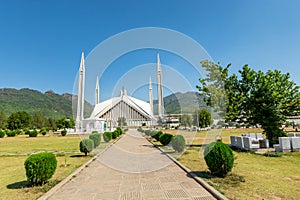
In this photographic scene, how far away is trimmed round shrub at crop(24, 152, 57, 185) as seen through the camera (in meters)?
4.68

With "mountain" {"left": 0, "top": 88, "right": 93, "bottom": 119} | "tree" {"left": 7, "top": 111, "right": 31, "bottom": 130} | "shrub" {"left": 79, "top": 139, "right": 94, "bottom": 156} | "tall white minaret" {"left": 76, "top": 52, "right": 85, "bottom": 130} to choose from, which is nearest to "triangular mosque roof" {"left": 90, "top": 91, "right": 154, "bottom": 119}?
"tree" {"left": 7, "top": 111, "right": 31, "bottom": 130}

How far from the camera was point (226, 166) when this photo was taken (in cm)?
507

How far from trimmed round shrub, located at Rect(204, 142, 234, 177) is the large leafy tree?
606 cm

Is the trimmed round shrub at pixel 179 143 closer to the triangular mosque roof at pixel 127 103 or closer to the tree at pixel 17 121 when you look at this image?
the tree at pixel 17 121

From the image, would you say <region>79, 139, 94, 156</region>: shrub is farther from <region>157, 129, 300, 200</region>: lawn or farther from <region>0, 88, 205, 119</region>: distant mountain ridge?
<region>0, 88, 205, 119</region>: distant mountain ridge

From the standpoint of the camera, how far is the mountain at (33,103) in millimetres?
91250

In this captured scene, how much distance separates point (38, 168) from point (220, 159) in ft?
14.5

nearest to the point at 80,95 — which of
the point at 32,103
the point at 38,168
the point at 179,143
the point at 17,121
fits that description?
the point at 17,121

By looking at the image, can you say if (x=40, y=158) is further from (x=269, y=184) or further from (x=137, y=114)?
(x=137, y=114)

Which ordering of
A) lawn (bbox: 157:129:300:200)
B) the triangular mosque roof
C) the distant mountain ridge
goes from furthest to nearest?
the distant mountain ridge < the triangular mosque roof < lawn (bbox: 157:129:300:200)

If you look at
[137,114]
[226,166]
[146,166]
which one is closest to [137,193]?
[226,166]

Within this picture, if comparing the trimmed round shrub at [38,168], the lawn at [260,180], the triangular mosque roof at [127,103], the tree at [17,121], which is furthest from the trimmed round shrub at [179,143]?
the triangular mosque roof at [127,103]

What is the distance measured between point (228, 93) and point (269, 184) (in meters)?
7.33

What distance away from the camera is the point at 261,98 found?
34.1 ft
